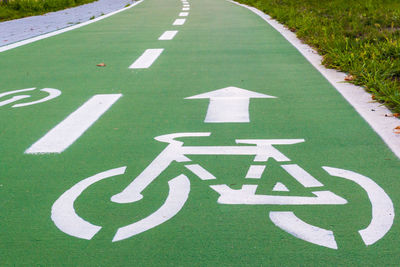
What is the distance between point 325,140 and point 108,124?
2.16 m

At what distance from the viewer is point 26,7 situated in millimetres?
22016

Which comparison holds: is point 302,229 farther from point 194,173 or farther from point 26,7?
point 26,7

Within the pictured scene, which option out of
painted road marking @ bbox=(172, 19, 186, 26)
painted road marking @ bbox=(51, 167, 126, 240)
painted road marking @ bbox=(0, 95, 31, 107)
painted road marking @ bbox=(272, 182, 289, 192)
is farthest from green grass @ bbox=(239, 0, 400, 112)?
painted road marking @ bbox=(0, 95, 31, 107)

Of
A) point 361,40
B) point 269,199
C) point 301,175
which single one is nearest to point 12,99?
point 301,175

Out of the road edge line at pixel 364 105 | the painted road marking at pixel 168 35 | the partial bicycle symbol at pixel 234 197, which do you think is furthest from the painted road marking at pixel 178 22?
the partial bicycle symbol at pixel 234 197

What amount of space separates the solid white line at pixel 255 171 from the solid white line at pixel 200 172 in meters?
0.27

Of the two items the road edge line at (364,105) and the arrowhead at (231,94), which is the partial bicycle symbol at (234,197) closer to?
the road edge line at (364,105)

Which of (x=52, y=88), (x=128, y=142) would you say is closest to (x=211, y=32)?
(x=52, y=88)

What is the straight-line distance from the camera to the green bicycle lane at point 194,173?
3031 mm

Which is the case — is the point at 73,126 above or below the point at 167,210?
below

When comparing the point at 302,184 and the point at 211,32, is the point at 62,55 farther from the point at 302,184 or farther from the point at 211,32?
the point at 302,184

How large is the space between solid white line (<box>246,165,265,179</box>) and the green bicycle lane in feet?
0.07

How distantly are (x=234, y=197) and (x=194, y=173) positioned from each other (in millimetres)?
549

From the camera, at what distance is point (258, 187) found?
384 cm
